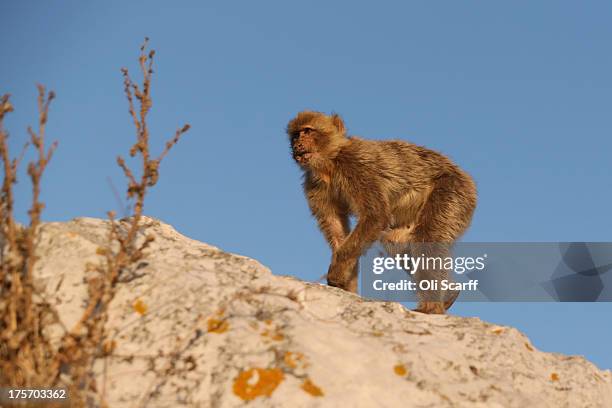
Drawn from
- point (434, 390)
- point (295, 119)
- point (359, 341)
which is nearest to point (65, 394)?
point (359, 341)

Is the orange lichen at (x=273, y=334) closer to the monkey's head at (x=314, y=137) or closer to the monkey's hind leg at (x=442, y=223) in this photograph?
the monkey's hind leg at (x=442, y=223)

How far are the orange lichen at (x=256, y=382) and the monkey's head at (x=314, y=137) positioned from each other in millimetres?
5652

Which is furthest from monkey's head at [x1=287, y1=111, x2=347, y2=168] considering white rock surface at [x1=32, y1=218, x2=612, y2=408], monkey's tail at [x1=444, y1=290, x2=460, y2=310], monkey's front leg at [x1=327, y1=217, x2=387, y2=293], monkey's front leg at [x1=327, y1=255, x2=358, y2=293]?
white rock surface at [x1=32, y1=218, x2=612, y2=408]

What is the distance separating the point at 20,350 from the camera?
3.79m

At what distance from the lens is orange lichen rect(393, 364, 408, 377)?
4.23m

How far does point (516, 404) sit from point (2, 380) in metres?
2.86

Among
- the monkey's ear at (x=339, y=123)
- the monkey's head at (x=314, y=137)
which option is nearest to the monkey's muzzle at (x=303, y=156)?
the monkey's head at (x=314, y=137)

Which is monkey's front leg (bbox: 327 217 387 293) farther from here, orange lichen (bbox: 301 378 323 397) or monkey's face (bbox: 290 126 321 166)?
orange lichen (bbox: 301 378 323 397)

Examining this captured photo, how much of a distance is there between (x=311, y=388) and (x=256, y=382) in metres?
0.29

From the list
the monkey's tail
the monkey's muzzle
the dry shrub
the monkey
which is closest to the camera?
the dry shrub

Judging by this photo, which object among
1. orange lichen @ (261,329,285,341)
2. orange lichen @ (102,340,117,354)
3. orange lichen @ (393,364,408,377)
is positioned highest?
orange lichen @ (261,329,285,341)

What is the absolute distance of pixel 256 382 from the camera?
12.8ft

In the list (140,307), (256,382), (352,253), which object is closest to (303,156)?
(352,253)

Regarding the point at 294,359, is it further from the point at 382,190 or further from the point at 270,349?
Result: the point at 382,190
